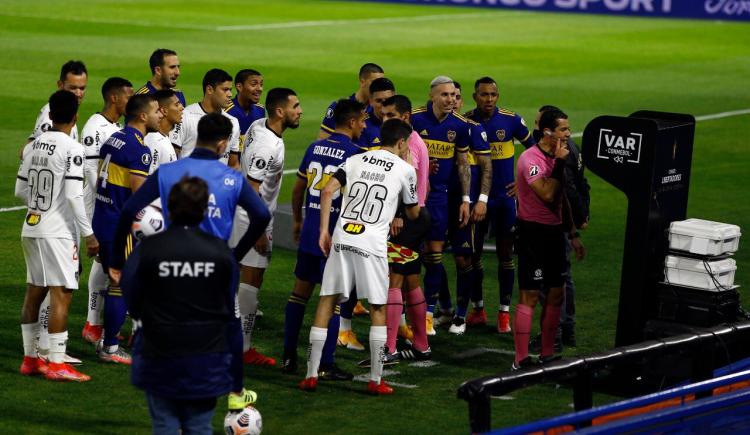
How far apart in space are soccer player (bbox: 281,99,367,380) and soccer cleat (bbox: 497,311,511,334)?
2074mm

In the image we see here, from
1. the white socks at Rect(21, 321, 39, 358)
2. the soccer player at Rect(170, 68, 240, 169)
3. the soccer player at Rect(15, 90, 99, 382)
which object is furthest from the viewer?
the soccer player at Rect(170, 68, 240, 169)

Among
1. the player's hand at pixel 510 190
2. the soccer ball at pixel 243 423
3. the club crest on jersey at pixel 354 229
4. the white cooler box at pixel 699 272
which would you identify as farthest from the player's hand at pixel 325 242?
the player's hand at pixel 510 190

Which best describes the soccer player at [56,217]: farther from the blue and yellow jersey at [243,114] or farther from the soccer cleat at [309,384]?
the blue and yellow jersey at [243,114]

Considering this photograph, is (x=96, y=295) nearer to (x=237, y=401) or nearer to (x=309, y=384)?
(x=309, y=384)

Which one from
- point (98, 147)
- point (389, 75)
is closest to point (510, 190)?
point (98, 147)

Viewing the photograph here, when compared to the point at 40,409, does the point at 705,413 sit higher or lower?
higher

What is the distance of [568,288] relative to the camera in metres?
11.0

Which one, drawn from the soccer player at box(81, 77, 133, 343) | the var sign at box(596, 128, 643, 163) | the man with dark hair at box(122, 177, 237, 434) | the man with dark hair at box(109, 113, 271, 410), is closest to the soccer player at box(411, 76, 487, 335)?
the var sign at box(596, 128, 643, 163)

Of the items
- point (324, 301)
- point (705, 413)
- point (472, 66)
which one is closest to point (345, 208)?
point (324, 301)

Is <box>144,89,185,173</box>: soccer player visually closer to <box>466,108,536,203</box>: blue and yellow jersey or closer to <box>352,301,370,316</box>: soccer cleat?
<box>352,301,370,316</box>: soccer cleat

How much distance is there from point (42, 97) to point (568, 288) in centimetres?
1436

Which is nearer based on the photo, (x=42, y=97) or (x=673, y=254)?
(x=673, y=254)

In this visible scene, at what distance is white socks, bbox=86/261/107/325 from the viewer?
34.2 ft

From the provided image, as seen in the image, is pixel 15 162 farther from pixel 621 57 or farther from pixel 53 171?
pixel 621 57
